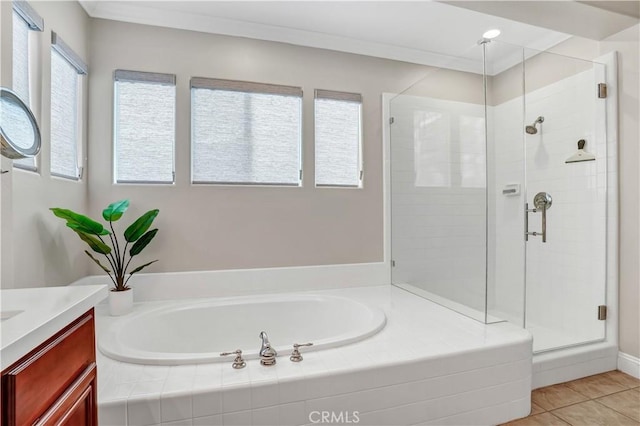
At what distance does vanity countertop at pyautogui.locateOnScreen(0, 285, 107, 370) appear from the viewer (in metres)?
0.65

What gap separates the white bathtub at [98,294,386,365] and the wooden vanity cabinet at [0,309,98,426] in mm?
906

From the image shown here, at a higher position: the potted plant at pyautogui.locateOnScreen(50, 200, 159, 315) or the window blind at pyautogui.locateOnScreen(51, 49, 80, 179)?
the window blind at pyautogui.locateOnScreen(51, 49, 80, 179)

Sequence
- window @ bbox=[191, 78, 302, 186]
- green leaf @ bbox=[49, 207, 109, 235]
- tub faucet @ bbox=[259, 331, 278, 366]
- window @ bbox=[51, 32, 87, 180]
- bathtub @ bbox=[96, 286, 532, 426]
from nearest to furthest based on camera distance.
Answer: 1. bathtub @ bbox=[96, 286, 532, 426]
2. tub faucet @ bbox=[259, 331, 278, 366]
3. green leaf @ bbox=[49, 207, 109, 235]
4. window @ bbox=[51, 32, 87, 180]
5. window @ bbox=[191, 78, 302, 186]

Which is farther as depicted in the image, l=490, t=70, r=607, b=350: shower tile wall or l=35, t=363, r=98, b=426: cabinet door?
l=490, t=70, r=607, b=350: shower tile wall

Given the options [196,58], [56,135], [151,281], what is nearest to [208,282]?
[151,281]

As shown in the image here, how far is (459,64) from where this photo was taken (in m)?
2.62

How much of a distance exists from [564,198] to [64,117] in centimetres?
347

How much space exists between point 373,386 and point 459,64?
242 centimetres

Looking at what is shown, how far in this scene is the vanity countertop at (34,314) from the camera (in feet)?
2.12

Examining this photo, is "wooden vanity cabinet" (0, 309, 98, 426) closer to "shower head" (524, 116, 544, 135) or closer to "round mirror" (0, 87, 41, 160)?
"round mirror" (0, 87, 41, 160)

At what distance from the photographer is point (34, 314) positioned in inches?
31.6

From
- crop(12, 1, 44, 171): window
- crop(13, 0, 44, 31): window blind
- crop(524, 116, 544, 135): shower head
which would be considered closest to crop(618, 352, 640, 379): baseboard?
crop(524, 116, 544, 135): shower head

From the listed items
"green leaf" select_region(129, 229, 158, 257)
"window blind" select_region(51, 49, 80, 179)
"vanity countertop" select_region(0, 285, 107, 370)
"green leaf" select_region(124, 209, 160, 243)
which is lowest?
"vanity countertop" select_region(0, 285, 107, 370)

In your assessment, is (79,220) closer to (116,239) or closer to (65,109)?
(116,239)
